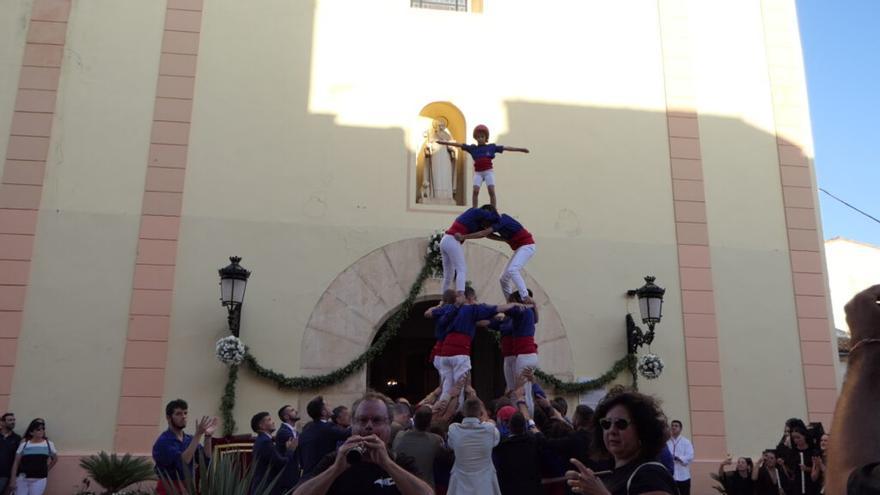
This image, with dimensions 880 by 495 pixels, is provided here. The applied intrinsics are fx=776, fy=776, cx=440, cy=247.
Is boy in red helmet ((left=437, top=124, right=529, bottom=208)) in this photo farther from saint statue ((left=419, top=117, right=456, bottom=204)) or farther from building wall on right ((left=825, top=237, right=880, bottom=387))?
building wall on right ((left=825, top=237, right=880, bottom=387))

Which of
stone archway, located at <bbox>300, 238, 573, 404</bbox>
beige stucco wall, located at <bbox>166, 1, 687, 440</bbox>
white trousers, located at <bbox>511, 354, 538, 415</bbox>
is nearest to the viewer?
white trousers, located at <bbox>511, 354, 538, 415</bbox>

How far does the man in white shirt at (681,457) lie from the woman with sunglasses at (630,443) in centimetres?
646

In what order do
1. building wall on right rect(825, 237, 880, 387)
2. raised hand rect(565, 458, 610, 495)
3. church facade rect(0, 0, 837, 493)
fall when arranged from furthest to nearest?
building wall on right rect(825, 237, 880, 387) → church facade rect(0, 0, 837, 493) → raised hand rect(565, 458, 610, 495)

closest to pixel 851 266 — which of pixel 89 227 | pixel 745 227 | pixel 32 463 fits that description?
pixel 745 227

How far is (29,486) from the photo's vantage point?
353 inches

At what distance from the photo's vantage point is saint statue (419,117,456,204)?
37.7 feet

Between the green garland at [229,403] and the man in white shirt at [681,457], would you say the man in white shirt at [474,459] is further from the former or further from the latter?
the green garland at [229,403]

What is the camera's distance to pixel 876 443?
1464mm

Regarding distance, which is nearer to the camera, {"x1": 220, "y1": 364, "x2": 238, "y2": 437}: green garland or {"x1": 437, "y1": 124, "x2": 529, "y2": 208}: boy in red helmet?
{"x1": 437, "y1": 124, "x2": 529, "y2": 208}: boy in red helmet

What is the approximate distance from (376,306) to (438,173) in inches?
88.1

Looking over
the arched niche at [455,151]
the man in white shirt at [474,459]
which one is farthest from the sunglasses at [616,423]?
the arched niche at [455,151]

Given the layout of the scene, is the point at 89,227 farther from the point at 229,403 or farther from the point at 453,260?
the point at 453,260

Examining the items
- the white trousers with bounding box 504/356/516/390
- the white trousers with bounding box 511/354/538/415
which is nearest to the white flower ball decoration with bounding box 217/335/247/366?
the white trousers with bounding box 504/356/516/390

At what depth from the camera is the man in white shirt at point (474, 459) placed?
5.52 m
